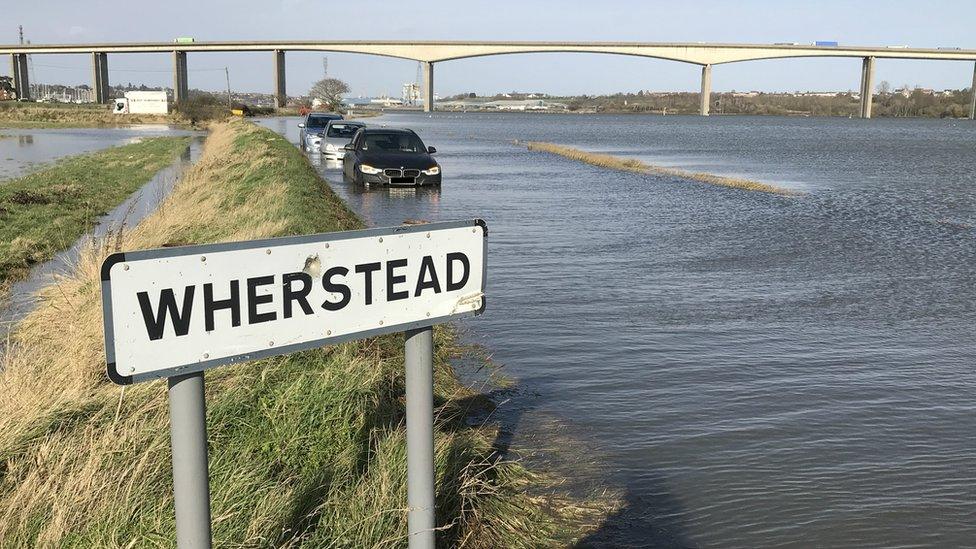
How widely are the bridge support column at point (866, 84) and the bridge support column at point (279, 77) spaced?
272 feet

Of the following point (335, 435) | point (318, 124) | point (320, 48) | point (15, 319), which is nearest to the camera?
point (335, 435)

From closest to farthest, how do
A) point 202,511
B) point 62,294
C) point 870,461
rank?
point 202,511
point 870,461
point 62,294

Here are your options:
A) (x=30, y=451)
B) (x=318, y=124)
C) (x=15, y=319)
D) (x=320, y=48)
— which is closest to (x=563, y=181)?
(x=318, y=124)

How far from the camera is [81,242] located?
12.5m

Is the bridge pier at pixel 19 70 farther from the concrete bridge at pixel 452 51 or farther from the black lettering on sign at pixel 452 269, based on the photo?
the black lettering on sign at pixel 452 269

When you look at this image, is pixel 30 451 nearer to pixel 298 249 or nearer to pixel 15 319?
pixel 298 249

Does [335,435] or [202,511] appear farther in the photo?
[335,435]

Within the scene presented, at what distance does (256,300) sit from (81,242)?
1111 cm

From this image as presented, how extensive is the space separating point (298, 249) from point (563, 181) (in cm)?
2635

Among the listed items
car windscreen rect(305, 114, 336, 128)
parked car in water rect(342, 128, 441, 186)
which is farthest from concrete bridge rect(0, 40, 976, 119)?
parked car in water rect(342, 128, 441, 186)

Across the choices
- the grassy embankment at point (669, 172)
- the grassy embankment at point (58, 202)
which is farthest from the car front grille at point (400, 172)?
the grassy embankment at point (669, 172)

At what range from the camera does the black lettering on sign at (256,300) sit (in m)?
2.42

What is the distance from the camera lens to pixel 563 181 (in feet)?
93.7

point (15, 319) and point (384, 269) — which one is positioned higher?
point (384, 269)
